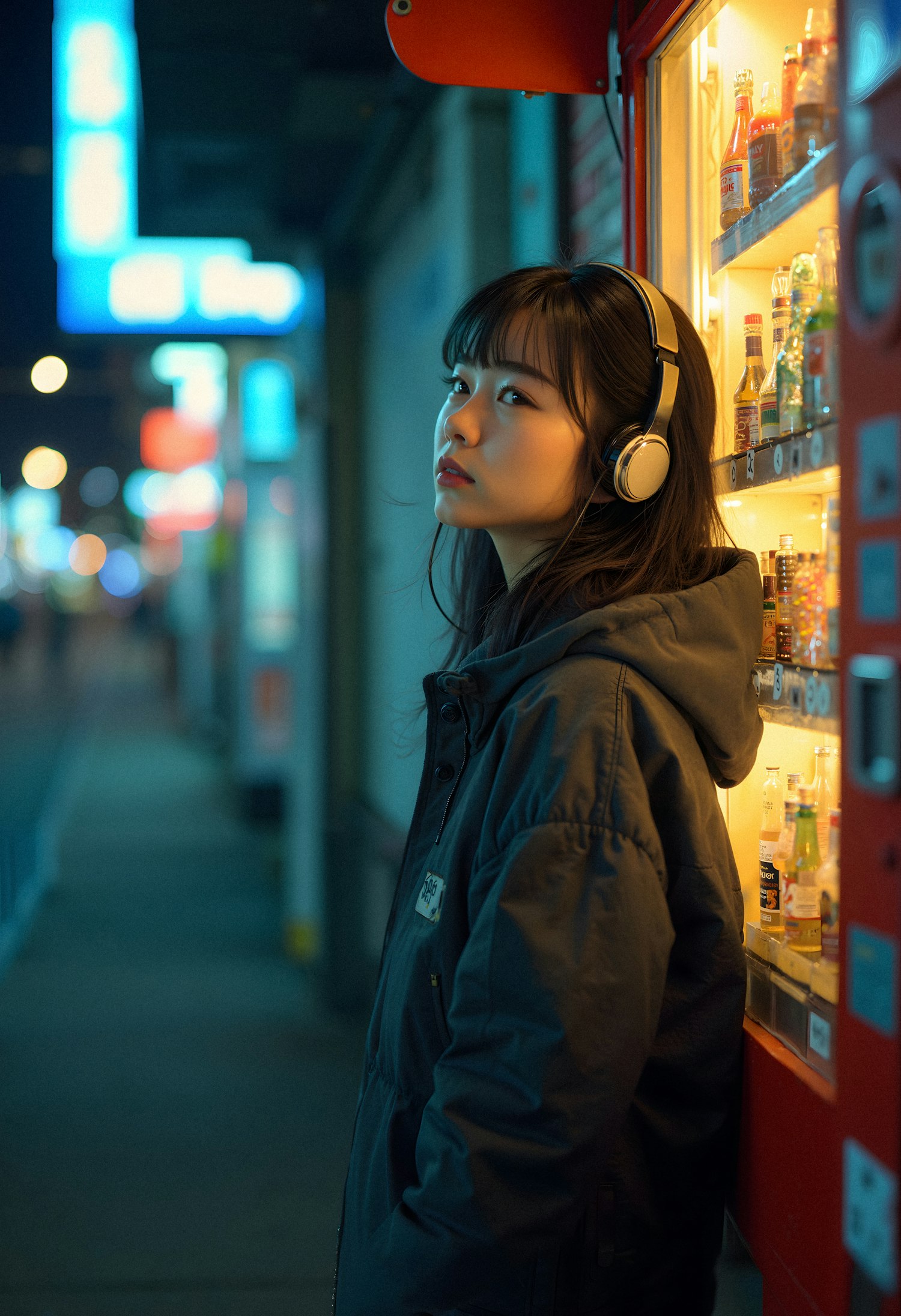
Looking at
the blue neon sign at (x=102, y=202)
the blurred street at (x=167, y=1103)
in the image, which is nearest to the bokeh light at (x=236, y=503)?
the blurred street at (x=167, y=1103)

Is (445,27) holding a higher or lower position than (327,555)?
higher

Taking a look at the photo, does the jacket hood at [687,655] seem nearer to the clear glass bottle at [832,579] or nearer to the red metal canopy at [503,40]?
the clear glass bottle at [832,579]

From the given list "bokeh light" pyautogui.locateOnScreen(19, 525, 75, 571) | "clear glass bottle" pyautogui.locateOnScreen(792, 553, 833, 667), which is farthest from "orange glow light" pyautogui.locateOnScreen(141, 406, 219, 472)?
"bokeh light" pyautogui.locateOnScreen(19, 525, 75, 571)

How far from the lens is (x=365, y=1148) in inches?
57.1

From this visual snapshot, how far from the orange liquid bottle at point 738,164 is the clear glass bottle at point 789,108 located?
0.06m

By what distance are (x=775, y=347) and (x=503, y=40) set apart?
0.69 m

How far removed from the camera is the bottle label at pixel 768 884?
1565 mm

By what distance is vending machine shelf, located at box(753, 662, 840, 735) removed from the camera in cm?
125

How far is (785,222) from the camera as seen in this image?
1.38 metres

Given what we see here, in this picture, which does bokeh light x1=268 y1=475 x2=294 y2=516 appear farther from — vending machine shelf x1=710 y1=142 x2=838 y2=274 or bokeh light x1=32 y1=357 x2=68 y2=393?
vending machine shelf x1=710 y1=142 x2=838 y2=274

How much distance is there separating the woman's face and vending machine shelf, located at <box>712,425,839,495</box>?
24 centimetres

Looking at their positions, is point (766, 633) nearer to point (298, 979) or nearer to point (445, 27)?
point (445, 27)

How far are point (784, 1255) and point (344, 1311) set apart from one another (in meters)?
0.57

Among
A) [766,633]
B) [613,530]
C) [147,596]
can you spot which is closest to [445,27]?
[613,530]
